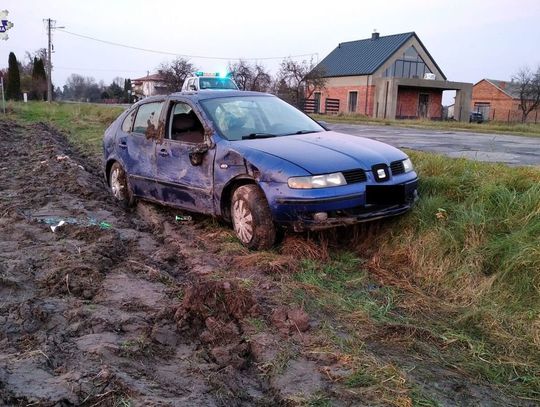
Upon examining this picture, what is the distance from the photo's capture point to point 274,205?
16.2 feet

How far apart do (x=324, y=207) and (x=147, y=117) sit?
3.23 meters

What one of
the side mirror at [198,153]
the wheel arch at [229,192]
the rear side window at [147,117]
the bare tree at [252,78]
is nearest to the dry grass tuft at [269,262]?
the wheel arch at [229,192]

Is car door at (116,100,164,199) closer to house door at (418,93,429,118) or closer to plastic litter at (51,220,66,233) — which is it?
plastic litter at (51,220,66,233)

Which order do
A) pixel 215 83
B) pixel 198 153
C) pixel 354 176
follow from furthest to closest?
pixel 215 83, pixel 198 153, pixel 354 176

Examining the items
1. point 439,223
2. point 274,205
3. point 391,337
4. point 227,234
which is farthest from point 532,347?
point 227,234

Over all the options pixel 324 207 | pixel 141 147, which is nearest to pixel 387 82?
pixel 141 147

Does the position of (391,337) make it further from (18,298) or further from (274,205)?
(18,298)

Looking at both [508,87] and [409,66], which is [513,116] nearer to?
[508,87]

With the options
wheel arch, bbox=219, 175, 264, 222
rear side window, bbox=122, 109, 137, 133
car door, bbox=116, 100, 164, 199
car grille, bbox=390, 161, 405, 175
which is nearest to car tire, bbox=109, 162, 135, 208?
car door, bbox=116, 100, 164, 199

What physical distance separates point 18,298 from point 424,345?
295 cm

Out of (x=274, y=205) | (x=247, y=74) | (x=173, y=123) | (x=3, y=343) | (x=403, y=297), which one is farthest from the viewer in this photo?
(x=247, y=74)

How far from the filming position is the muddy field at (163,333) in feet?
9.02

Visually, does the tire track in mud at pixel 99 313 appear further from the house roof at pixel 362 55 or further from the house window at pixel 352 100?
the house window at pixel 352 100

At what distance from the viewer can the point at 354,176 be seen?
4.93 metres
